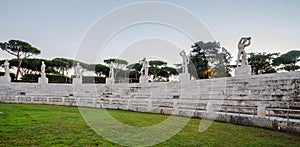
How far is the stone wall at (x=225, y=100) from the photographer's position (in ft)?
26.0

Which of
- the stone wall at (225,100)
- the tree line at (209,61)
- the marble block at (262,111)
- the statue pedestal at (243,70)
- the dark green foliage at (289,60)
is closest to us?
the marble block at (262,111)

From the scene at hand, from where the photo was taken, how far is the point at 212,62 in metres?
35.9

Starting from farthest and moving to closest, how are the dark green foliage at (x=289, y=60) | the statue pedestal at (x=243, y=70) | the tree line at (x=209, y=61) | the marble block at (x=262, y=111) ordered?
the dark green foliage at (x=289, y=60) < the tree line at (x=209, y=61) < the statue pedestal at (x=243, y=70) < the marble block at (x=262, y=111)

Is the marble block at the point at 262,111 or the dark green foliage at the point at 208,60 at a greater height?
the dark green foliage at the point at 208,60

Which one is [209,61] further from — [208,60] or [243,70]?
[243,70]

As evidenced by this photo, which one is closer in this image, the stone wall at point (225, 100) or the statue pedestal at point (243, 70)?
the stone wall at point (225, 100)

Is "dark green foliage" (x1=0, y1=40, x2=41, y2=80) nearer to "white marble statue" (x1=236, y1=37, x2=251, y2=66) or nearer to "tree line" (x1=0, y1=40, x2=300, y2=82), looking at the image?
"tree line" (x1=0, y1=40, x2=300, y2=82)

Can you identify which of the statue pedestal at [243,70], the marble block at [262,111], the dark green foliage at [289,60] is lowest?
the marble block at [262,111]

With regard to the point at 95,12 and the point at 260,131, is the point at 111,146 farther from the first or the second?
the point at 95,12

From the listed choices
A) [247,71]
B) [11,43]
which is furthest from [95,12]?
[11,43]

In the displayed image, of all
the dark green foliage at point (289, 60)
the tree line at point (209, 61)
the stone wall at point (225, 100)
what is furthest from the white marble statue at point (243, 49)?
the dark green foliage at point (289, 60)

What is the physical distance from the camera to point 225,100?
11.3 meters

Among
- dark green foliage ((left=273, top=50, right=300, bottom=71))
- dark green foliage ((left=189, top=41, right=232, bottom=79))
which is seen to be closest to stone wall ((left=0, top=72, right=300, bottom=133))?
dark green foliage ((left=189, top=41, right=232, bottom=79))

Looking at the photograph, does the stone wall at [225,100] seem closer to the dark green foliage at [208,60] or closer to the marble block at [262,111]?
the marble block at [262,111]
